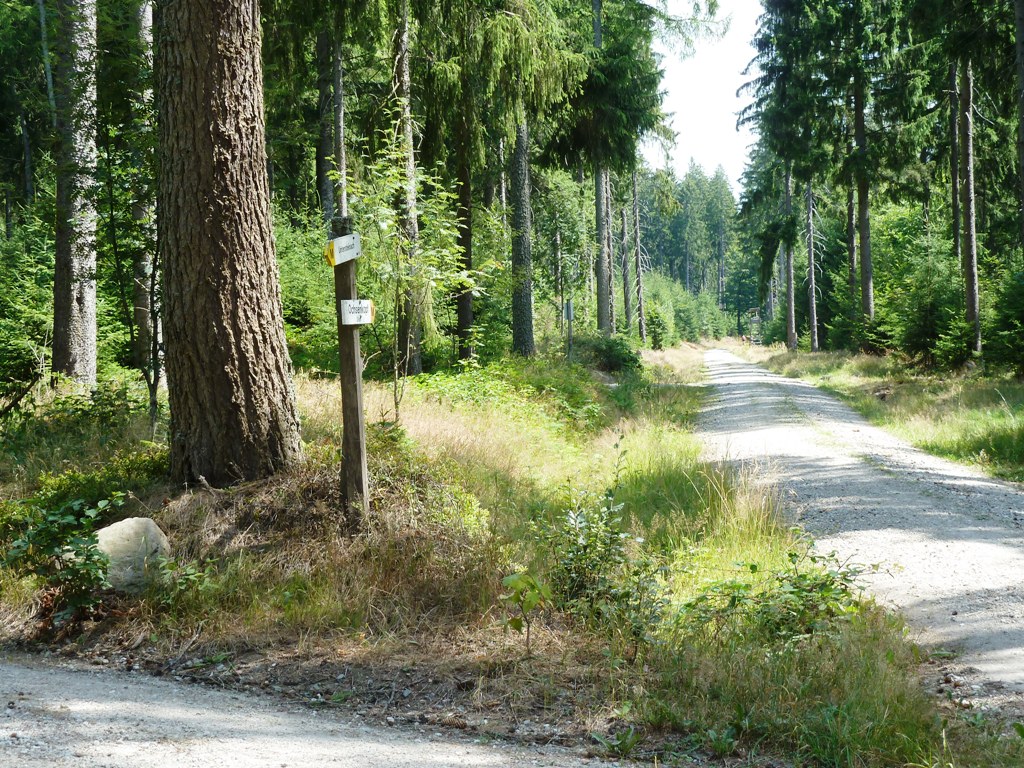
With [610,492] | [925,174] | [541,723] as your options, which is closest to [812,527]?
[610,492]

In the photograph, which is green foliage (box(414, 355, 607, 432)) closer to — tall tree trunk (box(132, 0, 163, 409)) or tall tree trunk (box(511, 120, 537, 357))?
tall tree trunk (box(511, 120, 537, 357))

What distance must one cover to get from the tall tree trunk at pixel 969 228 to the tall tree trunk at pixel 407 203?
14.0m

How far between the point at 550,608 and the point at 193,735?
228 cm

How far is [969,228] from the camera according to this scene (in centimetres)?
1970

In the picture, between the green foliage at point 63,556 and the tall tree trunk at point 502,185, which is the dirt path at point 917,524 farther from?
the tall tree trunk at point 502,185

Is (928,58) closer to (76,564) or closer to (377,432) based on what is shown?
(377,432)

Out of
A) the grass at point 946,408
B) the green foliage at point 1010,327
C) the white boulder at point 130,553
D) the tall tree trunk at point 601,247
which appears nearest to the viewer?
the white boulder at point 130,553

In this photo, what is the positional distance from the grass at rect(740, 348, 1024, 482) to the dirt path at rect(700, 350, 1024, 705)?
51cm

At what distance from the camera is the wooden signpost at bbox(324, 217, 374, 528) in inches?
219

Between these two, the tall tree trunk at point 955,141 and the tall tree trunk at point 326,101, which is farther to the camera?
the tall tree trunk at point 955,141

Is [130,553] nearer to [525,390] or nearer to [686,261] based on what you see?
[525,390]

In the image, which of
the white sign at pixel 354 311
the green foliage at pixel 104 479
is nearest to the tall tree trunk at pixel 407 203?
the white sign at pixel 354 311

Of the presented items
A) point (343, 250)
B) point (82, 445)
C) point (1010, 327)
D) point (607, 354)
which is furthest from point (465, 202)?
point (1010, 327)

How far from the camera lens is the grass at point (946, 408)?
10867 millimetres
